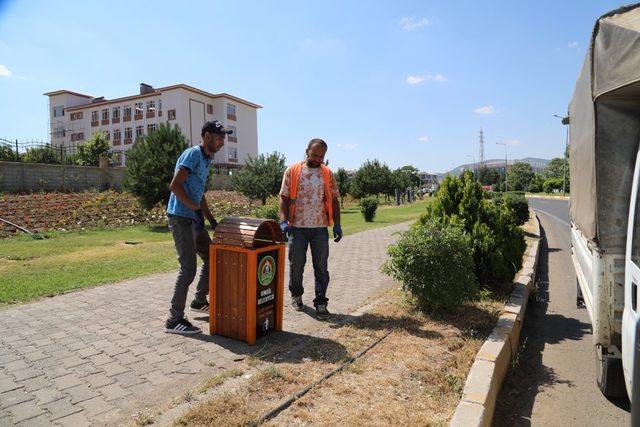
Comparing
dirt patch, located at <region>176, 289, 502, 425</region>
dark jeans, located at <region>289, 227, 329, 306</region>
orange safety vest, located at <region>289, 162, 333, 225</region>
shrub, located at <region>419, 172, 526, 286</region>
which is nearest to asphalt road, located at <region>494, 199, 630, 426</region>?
dirt patch, located at <region>176, 289, 502, 425</region>

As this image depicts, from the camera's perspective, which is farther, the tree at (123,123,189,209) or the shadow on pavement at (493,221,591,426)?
Answer: the tree at (123,123,189,209)

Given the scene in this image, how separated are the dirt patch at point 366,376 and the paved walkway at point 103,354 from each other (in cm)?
37

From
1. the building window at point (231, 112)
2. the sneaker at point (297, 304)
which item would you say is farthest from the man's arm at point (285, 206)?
the building window at point (231, 112)

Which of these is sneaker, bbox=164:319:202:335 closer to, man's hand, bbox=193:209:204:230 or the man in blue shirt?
the man in blue shirt

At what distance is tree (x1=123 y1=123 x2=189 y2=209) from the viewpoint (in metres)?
17.3

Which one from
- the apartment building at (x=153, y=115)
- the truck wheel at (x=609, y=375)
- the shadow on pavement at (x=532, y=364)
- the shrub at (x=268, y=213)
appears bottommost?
the shadow on pavement at (x=532, y=364)

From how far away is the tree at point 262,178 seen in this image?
87.2ft

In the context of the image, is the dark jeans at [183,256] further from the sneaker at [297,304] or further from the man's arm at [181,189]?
the sneaker at [297,304]

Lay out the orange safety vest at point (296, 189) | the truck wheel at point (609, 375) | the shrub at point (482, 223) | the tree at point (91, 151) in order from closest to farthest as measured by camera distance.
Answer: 1. the truck wheel at point (609, 375)
2. the orange safety vest at point (296, 189)
3. the shrub at point (482, 223)
4. the tree at point (91, 151)

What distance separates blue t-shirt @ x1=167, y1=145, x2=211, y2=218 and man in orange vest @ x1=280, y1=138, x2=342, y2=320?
891mm

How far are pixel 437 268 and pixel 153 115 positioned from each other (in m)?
56.0

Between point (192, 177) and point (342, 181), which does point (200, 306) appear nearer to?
point (192, 177)

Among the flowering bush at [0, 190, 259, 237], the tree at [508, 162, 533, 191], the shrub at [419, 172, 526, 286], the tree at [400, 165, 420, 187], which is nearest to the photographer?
the shrub at [419, 172, 526, 286]

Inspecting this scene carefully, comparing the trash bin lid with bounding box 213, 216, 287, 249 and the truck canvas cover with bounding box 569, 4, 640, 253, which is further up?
the truck canvas cover with bounding box 569, 4, 640, 253
